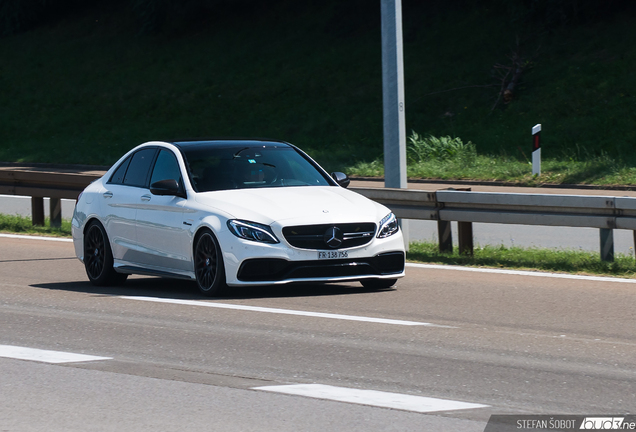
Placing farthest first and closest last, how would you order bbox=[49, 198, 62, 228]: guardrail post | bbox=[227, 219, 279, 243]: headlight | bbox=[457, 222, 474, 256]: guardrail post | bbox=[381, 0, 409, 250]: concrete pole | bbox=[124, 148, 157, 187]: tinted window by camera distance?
bbox=[49, 198, 62, 228]: guardrail post → bbox=[381, 0, 409, 250]: concrete pole → bbox=[457, 222, 474, 256]: guardrail post → bbox=[124, 148, 157, 187]: tinted window → bbox=[227, 219, 279, 243]: headlight

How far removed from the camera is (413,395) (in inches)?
227

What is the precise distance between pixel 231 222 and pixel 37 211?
908 centimetres

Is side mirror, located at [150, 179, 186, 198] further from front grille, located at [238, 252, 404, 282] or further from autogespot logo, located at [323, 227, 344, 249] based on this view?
autogespot logo, located at [323, 227, 344, 249]

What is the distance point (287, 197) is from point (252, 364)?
324 cm

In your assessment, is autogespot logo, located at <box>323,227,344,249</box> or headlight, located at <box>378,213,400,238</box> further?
headlight, located at <box>378,213,400,238</box>

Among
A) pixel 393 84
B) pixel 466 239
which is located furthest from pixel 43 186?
pixel 466 239

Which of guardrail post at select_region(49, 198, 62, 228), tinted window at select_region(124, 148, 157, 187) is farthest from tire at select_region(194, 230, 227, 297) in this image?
guardrail post at select_region(49, 198, 62, 228)

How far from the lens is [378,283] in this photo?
33.2 feet

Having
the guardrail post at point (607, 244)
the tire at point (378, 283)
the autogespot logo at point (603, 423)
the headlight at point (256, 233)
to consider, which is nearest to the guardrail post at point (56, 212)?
the tire at point (378, 283)

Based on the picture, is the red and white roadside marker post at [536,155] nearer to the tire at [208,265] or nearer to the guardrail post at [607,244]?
the guardrail post at [607,244]

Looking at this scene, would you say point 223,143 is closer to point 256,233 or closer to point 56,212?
point 256,233

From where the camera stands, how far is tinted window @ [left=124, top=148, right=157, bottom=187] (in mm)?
10836

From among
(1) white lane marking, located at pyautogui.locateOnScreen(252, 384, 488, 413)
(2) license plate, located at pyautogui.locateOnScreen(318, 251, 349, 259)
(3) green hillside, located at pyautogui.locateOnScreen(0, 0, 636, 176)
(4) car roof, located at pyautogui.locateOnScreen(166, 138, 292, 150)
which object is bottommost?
(1) white lane marking, located at pyautogui.locateOnScreen(252, 384, 488, 413)

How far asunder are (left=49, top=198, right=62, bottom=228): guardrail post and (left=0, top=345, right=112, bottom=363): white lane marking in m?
9.86
